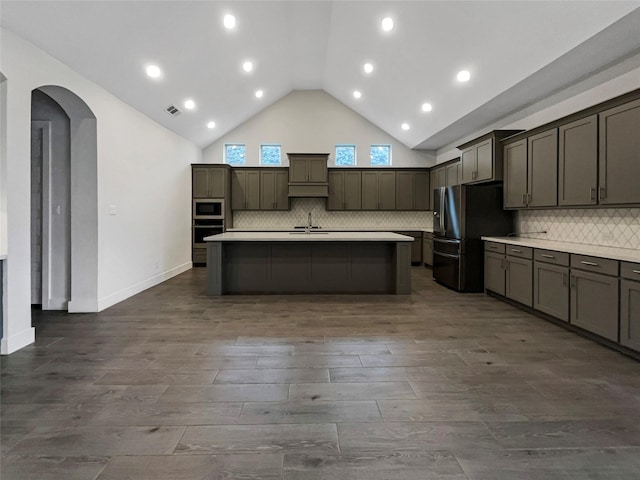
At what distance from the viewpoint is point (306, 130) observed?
894cm

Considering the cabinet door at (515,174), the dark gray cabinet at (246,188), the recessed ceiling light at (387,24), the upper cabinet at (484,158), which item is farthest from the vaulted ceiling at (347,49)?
the dark gray cabinet at (246,188)

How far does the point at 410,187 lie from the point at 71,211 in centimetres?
688

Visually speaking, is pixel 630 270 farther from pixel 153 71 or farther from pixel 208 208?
pixel 208 208

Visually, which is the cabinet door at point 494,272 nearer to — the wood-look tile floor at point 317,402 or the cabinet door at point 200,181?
the wood-look tile floor at point 317,402

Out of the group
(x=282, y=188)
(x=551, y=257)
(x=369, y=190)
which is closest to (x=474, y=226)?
(x=551, y=257)

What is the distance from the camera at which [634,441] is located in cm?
181

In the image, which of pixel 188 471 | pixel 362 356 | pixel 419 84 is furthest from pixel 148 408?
pixel 419 84

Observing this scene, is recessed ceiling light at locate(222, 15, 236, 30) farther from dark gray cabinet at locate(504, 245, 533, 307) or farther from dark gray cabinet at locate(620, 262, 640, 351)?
dark gray cabinet at locate(620, 262, 640, 351)

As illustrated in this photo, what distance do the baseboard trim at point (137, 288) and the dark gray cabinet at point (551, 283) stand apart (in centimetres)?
510

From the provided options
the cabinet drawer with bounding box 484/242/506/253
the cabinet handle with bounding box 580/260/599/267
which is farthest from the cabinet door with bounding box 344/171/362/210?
the cabinet handle with bounding box 580/260/599/267

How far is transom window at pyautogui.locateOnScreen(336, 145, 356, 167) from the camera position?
901 cm

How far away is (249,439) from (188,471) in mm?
322

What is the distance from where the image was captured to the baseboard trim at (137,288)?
4496 millimetres

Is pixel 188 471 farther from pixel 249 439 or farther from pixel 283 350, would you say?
pixel 283 350
